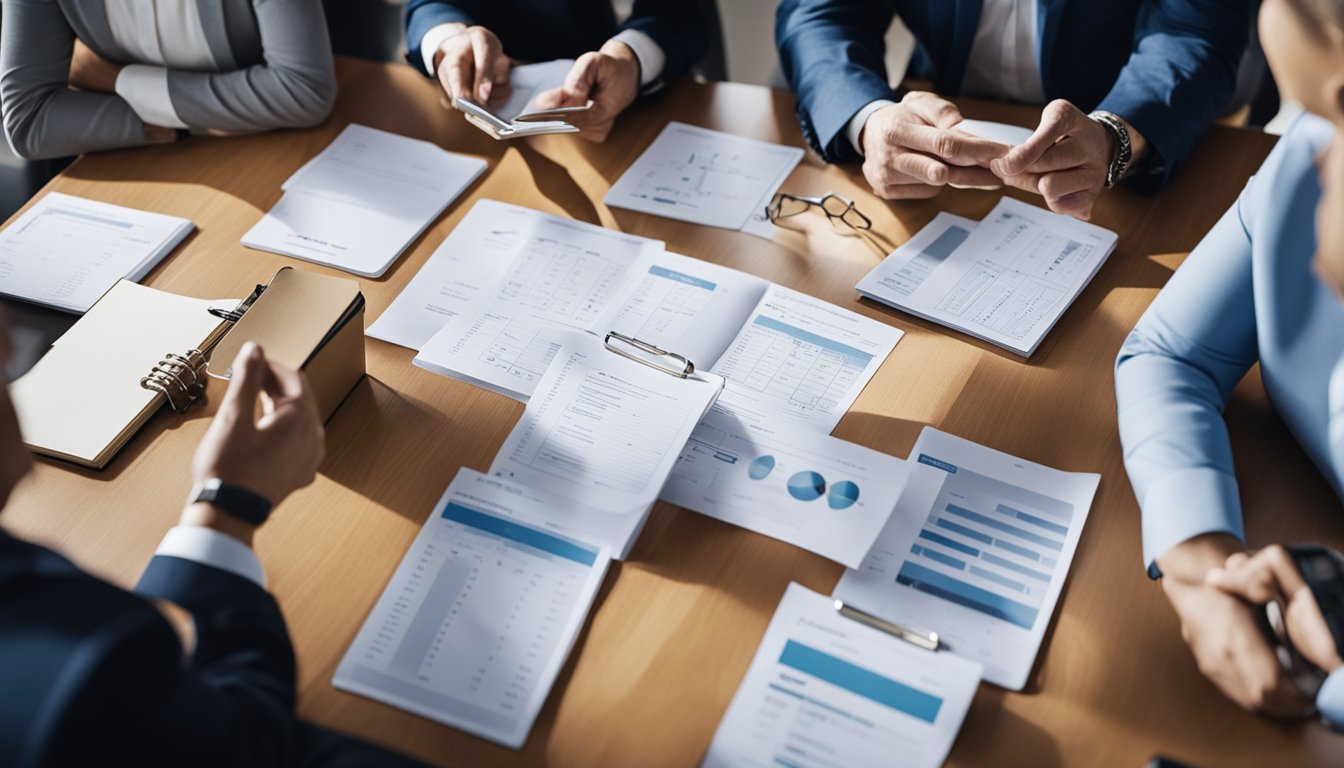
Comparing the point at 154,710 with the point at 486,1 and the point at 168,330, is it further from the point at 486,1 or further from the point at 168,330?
the point at 486,1

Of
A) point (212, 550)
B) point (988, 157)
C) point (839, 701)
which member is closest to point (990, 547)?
point (839, 701)

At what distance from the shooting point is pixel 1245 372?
132 cm

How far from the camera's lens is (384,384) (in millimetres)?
1415

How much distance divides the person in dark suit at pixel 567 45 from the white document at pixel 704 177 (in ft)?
0.37

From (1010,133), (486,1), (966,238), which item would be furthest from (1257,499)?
(486,1)

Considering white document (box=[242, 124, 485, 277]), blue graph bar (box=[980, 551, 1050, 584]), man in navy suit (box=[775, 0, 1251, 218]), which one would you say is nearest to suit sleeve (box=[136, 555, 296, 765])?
white document (box=[242, 124, 485, 277])

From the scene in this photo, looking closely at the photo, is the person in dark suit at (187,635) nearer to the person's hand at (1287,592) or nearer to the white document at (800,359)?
the white document at (800,359)

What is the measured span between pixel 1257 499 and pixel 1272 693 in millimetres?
297

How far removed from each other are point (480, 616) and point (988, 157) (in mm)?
960

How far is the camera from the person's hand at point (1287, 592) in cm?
99

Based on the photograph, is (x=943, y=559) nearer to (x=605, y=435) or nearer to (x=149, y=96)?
(x=605, y=435)

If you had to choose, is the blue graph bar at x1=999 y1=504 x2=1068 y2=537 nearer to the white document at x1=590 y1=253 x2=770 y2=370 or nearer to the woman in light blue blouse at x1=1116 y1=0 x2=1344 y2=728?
the woman in light blue blouse at x1=1116 y1=0 x2=1344 y2=728

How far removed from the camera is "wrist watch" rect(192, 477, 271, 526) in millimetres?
1084

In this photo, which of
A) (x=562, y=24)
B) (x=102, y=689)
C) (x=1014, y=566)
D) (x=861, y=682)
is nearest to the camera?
(x=102, y=689)
